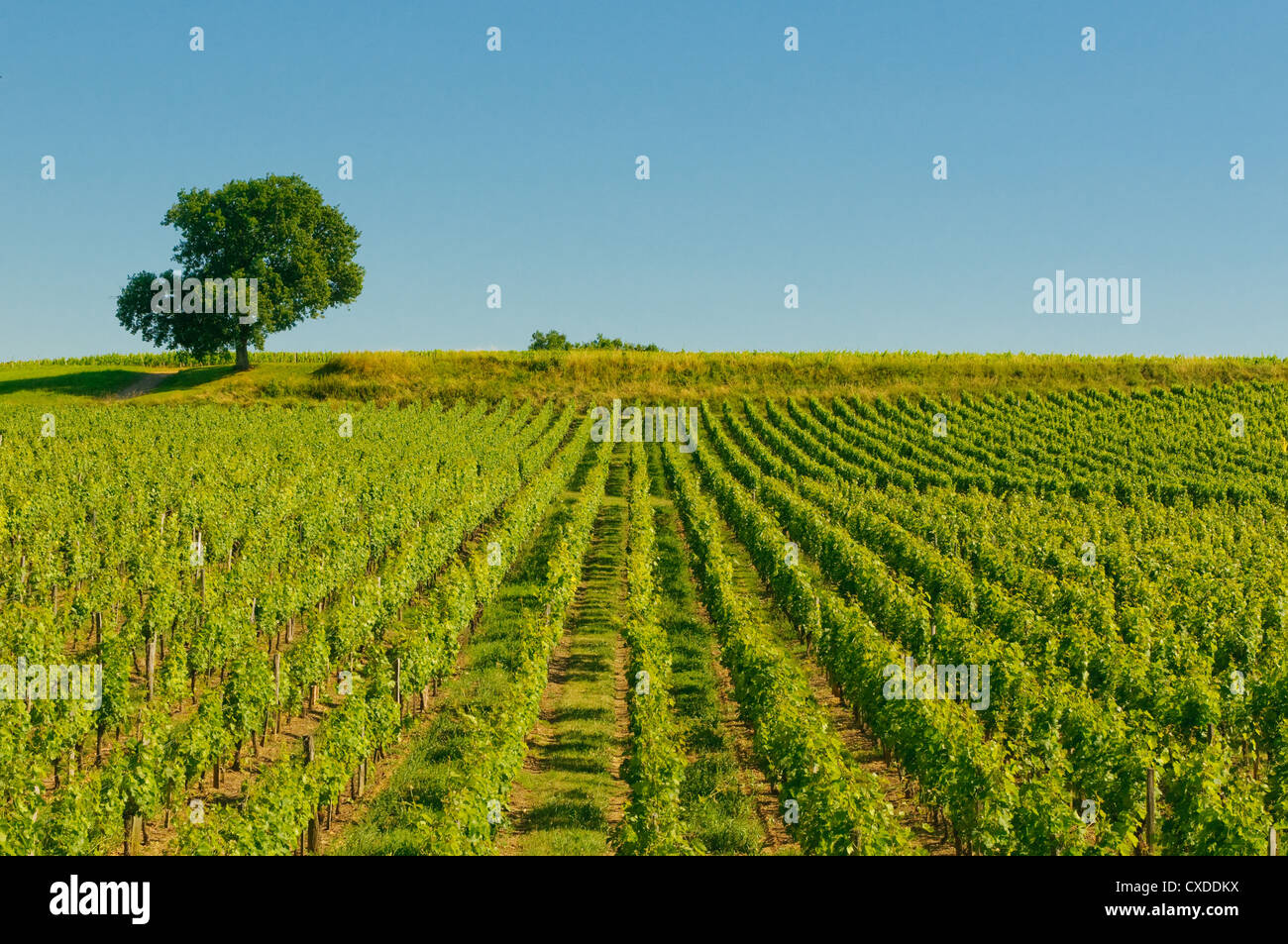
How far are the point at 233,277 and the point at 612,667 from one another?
187 ft

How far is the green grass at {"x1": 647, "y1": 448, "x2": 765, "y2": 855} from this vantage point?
45.3 feet

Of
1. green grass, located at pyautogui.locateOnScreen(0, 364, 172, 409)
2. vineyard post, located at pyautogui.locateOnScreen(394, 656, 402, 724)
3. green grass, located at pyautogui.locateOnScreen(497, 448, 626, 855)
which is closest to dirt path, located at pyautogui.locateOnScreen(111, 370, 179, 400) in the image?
green grass, located at pyautogui.locateOnScreen(0, 364, 172, 409)

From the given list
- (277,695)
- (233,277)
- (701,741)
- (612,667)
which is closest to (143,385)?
(233,277)

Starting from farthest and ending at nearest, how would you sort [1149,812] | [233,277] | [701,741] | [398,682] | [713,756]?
[233,277] < [398,682] < [701,741] < [713,756] < [1149,812]

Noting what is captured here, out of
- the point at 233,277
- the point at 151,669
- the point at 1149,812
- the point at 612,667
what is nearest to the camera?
the point at 1149,812

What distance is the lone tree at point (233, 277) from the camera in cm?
7056

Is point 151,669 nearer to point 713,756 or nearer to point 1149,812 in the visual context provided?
point 713,756

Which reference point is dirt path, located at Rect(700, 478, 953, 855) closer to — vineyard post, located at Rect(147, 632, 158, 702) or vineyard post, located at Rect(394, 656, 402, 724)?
vineyard post, located at Rect(394, 656, 402, 724)

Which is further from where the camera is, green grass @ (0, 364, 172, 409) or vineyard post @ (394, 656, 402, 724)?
green grass @ (0, 364, 172, 409)

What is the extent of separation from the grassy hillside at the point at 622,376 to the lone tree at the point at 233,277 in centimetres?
357

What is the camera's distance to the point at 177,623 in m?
21.6

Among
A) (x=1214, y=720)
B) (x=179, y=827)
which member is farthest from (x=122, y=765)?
(x=1214, y=720)

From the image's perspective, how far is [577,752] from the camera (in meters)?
16.8

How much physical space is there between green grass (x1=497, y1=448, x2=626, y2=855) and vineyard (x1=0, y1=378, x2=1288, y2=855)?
0.23 feet
